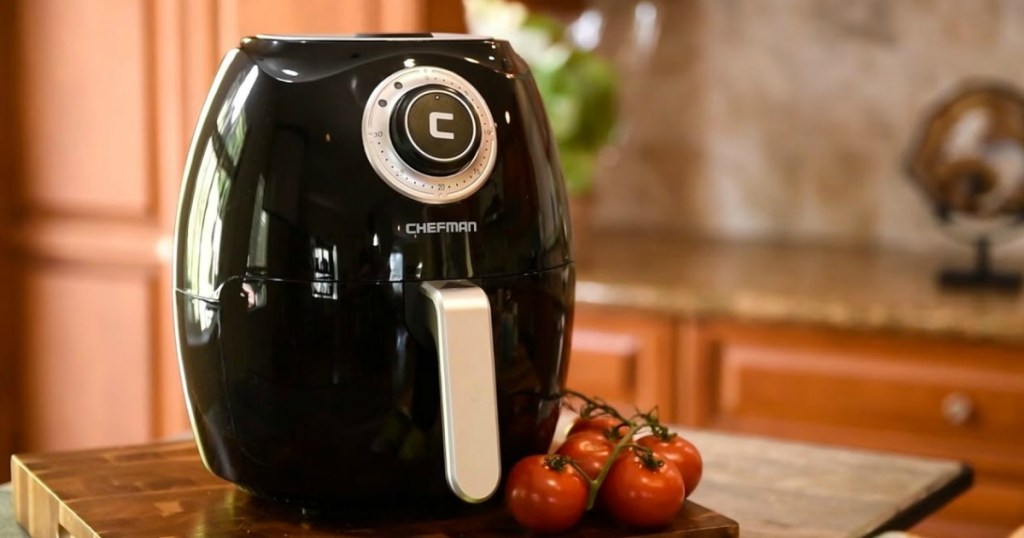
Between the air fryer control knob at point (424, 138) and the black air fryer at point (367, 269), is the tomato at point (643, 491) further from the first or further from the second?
the air fryer control knob at point (424, 138)

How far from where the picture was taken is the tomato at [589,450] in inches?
34.4

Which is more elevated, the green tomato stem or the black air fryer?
the black air fryer

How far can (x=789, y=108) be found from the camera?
105 inches

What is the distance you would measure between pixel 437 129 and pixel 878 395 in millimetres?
1340

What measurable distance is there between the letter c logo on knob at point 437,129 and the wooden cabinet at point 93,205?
1171mm

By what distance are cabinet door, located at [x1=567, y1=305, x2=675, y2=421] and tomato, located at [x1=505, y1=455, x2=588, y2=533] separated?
131 cm

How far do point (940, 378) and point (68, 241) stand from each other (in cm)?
132

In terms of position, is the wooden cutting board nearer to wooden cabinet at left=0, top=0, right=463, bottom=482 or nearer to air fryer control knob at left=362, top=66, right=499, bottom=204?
air fryer control knob at left=362, top=66, right=499, bottom=204

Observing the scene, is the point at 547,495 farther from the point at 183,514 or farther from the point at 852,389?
the point at 852,389

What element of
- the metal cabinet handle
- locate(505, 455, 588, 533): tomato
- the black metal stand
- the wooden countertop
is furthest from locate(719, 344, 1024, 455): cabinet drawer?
locate(505, 455, 588, 533): tomato

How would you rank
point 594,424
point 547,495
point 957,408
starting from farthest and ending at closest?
point 957,408 → point 594,424 → point 547,495

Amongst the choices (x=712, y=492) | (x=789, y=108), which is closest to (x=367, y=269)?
(x=712, y=492)

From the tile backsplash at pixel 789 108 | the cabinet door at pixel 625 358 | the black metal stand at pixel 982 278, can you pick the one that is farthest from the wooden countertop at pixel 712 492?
the tile backsplash at pixel 789 108

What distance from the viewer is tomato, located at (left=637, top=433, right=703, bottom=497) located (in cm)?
91
